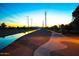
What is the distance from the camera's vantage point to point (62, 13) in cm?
472

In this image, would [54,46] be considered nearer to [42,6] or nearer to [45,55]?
[45,55]

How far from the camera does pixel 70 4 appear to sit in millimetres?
4516

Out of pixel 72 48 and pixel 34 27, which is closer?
pixel 72 48

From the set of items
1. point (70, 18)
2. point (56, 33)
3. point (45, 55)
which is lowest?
point (45, 55)

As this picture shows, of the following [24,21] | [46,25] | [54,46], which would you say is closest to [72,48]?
[54,46]

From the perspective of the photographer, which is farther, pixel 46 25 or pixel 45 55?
pixel 46 25

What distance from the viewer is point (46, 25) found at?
482cm

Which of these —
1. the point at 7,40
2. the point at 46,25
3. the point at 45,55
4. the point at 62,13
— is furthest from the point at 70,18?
the point at 7,40

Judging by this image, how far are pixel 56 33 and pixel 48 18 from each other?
0.35 m

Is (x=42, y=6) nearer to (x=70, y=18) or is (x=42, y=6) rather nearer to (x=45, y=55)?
(x=70, y=18)

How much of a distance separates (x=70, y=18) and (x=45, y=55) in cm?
86

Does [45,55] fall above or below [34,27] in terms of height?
below

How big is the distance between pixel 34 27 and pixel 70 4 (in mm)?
864

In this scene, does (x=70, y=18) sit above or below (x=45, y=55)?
above
